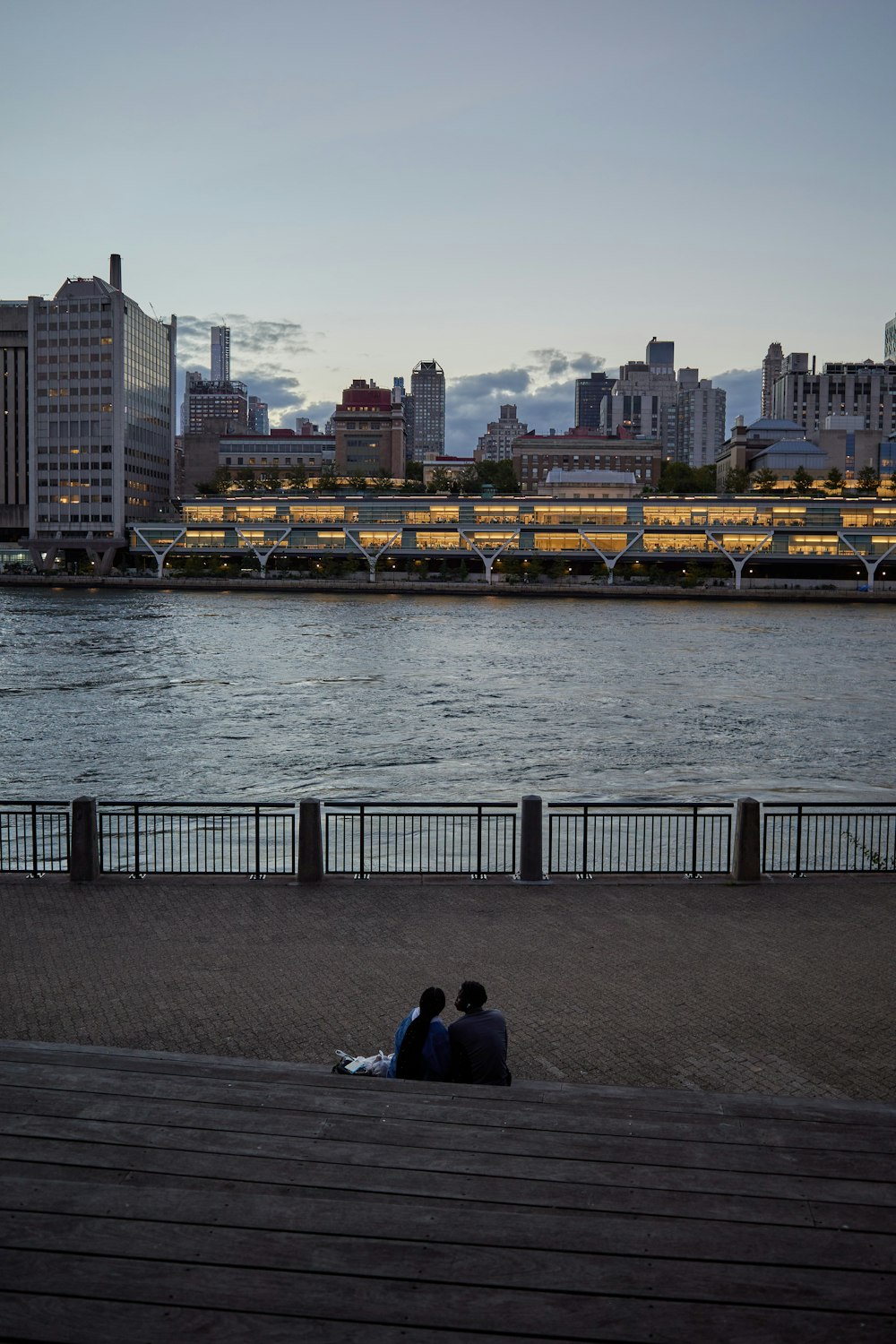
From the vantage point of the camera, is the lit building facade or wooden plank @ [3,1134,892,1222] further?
the lit building facade

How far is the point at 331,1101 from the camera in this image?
5707 mm

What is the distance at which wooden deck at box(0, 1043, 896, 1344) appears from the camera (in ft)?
13.0

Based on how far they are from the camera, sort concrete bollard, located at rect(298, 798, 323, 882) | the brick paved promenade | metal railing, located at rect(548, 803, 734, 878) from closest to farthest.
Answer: the brick paved promenade → concrete bollard, located at rect(298, 798, 323, 882) → metal railing, located at rect(548, 803, 734, 878)

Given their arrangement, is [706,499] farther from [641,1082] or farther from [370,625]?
[641,1082]

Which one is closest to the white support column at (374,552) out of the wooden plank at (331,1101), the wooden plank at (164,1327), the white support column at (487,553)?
the white support column at (487,553)

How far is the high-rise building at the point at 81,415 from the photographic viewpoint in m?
183

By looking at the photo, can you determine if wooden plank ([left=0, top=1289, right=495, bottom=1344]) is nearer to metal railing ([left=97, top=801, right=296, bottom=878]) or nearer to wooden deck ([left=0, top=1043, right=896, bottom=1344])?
wooden deck ([left=0, top=1043, right=896, bottom=1344])

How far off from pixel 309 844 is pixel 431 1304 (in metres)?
9.95

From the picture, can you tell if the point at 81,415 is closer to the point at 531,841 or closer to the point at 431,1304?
the point at 531,841

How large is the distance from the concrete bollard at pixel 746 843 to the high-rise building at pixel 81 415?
178 metres

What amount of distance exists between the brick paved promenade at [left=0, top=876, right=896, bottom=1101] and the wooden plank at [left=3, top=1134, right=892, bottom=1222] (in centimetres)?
329

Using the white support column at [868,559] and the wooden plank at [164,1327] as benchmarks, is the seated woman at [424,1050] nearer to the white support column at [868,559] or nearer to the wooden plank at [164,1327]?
the wooden plank at [164,1327]

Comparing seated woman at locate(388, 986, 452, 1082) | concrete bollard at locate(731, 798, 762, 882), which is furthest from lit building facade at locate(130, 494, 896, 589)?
seated woman at locate(388, 986, 452, 1082)

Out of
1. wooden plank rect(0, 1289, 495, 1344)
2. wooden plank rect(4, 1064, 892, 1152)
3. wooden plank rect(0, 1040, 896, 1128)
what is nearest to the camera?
wooden plank rect(0, 1289, 495, 1344)
